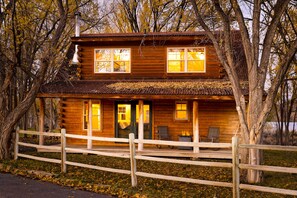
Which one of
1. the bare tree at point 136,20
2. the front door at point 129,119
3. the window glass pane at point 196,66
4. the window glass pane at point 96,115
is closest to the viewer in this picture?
the front door at point 129,119

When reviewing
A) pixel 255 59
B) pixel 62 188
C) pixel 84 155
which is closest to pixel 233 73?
Result: pixel 255 59

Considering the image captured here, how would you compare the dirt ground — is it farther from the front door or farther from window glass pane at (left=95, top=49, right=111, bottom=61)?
window glass pane at (left=95, top=49, right=111, bottom=61)

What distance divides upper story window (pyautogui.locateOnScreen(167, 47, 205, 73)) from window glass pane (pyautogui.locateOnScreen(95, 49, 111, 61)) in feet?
11.9

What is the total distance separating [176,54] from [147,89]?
13.3 ft

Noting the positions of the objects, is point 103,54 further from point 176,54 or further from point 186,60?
point 186,60

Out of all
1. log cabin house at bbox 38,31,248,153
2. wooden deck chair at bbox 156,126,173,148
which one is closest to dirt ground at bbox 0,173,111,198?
log cabin house at bbox 38,31,248,153

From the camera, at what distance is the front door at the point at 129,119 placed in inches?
725

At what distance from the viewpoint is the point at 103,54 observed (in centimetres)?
1952

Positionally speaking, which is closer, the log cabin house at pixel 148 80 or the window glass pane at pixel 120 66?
the log cabin house at pixel 148 80

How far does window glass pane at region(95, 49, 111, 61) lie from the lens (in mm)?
19406

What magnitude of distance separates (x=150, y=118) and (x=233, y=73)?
27.8ft

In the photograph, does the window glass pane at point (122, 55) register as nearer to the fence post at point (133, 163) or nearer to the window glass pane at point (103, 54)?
the window glass pane at point (103, 54)

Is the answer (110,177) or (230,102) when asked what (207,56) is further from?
(110,177)

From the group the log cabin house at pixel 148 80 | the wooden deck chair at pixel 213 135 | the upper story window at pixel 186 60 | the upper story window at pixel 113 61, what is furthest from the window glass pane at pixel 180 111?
the upper story window at pixel 113 61
